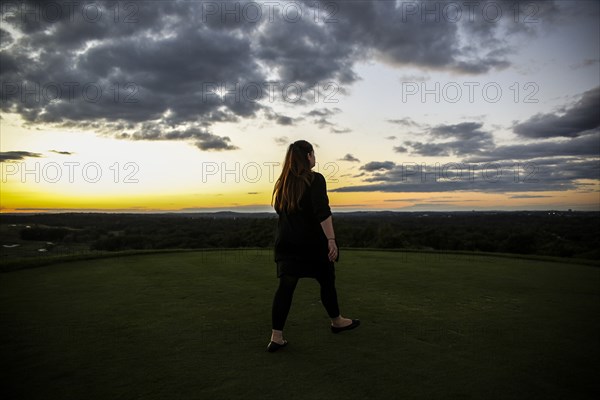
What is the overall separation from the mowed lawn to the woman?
1.35 ft

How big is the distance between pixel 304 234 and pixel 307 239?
5 cm

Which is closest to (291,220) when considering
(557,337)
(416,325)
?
(416,325)

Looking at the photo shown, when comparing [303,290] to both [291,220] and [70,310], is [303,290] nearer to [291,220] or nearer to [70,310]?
[291,220]

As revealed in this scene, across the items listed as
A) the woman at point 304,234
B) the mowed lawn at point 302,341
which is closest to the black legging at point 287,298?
the woman at point 304,234

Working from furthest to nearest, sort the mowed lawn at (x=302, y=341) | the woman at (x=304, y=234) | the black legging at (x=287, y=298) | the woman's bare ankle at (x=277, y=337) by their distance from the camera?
the woman at (x=304, y=234), the black legging at (x=287, y=298), the woman's bare ankle at (x=277, y=337), the mowed lawn at (x=302, y=341)

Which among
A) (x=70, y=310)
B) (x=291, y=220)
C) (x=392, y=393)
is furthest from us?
(x=70, y=310)

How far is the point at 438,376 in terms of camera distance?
2.12 meters

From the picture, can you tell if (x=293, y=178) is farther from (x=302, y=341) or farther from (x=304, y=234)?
(x=302, y=341)

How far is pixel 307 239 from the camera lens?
3.00m

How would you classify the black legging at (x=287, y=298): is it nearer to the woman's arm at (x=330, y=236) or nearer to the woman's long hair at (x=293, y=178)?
the woman's arm at (x=330, y=236)

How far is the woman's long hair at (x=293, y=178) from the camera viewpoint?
9.84 ft

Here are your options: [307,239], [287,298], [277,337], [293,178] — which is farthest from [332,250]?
[277,337]

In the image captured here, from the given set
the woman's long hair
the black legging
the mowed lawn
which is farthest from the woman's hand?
the mowed lawn

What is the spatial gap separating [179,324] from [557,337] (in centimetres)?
324
